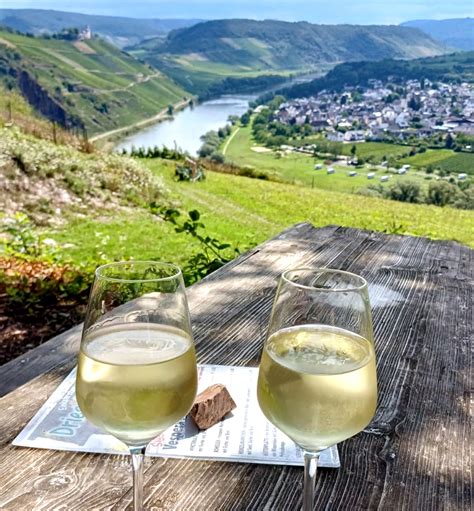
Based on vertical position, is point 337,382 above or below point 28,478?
above

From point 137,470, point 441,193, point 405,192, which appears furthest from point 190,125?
point 137,470

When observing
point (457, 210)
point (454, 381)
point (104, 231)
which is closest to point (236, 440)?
point (454, 381)

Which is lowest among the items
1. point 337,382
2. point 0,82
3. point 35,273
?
point 0,82

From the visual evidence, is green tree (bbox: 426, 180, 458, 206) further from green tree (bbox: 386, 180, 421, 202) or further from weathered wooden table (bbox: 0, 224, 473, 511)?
weathered wooden table (bbox: 0, 224, 473, 511)

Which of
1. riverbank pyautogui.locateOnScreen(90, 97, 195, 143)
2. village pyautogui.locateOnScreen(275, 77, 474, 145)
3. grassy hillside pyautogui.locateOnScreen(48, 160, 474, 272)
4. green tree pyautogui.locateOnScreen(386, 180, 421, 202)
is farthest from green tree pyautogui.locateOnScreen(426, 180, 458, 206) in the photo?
riverbank pyautogui.locateOnScreen(90, 97, 195, 143)

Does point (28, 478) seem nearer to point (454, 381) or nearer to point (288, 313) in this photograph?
point (288, 313)

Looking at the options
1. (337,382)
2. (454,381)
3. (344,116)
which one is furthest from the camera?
(344,116)

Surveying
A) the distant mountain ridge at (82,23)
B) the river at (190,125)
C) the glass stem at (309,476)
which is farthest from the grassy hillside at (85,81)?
the distant mountain ridge at (82,23)
